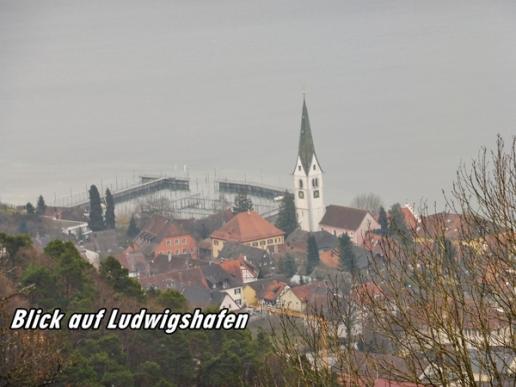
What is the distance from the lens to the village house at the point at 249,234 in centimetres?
1716

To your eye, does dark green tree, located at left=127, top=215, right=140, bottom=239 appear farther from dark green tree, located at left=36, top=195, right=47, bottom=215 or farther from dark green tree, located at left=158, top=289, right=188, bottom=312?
dark green tree, located at left=158, top=289, right=188, bottom=312

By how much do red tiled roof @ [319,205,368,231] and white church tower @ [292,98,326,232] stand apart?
0.35 metres

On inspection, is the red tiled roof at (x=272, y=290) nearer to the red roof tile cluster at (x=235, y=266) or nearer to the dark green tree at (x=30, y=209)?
the red roof tile cluster at (x=235, y=266)

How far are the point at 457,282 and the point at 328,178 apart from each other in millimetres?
16510

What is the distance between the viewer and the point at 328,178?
1961 cm

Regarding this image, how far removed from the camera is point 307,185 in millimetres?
19078

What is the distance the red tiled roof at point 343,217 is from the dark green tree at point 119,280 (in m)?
9.51

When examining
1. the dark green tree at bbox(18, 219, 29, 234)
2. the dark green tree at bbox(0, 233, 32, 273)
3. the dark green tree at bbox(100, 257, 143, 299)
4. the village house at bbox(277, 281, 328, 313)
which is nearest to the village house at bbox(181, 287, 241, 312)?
the village house at bbox(277, 281, 328, 313)

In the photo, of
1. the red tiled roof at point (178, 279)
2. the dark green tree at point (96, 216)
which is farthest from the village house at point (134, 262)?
the dark green tree at point (96, 216)

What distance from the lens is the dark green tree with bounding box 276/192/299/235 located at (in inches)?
708

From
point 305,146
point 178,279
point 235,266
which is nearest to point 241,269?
point 235,266

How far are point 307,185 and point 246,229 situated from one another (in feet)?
6.26

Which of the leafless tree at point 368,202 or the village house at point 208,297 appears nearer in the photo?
the village house at point 208,297

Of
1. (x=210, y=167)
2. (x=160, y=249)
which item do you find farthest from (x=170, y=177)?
(x=160, y=249)
